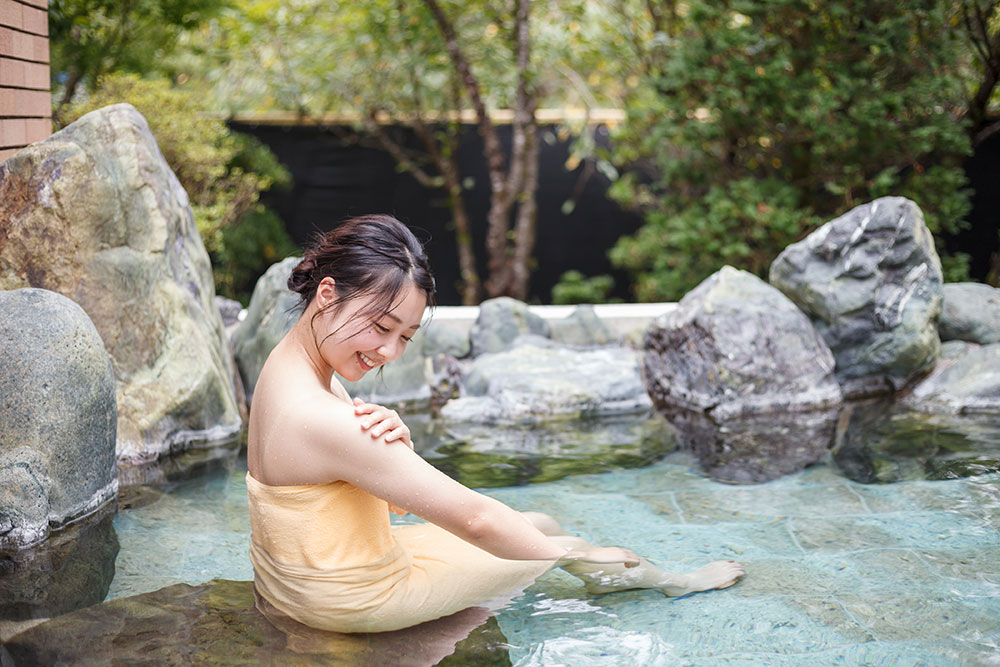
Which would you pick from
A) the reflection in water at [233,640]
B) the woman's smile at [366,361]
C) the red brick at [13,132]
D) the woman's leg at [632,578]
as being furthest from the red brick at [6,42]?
the woman's leg at [632,578]

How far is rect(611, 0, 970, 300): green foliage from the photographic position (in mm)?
7461

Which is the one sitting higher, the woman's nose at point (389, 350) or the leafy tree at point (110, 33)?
the leafy tree at point (110, 33)

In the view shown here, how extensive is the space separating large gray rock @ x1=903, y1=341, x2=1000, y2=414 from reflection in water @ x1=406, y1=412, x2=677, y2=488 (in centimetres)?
175

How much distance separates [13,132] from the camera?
4.63m

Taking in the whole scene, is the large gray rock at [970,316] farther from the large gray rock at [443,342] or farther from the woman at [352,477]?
the woman at [352,477]

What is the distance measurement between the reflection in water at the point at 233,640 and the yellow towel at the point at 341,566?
5 centimetres

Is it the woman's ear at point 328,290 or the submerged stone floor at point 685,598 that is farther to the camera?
the submerged stone floor at point 685,598

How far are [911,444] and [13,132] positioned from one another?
5.13 meters

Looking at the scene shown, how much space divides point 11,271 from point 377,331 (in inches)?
115

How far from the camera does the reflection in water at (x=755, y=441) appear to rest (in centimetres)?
457

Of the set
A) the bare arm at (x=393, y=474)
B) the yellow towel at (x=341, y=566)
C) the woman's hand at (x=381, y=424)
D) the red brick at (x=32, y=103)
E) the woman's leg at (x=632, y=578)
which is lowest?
the woman's leg at (x=632, y=578)

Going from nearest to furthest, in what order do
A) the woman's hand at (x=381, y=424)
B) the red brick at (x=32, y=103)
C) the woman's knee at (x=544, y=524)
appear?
the woman's hand at (x=381, y=424) → the woman's knee at (x=544, y=524) → the red brick at (x=32, y=103)

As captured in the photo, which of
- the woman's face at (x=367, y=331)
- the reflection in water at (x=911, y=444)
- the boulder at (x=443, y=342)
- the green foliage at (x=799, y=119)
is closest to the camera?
the woman's face at (x=367, y=331)

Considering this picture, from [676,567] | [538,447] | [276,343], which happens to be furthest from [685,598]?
[276,343]
